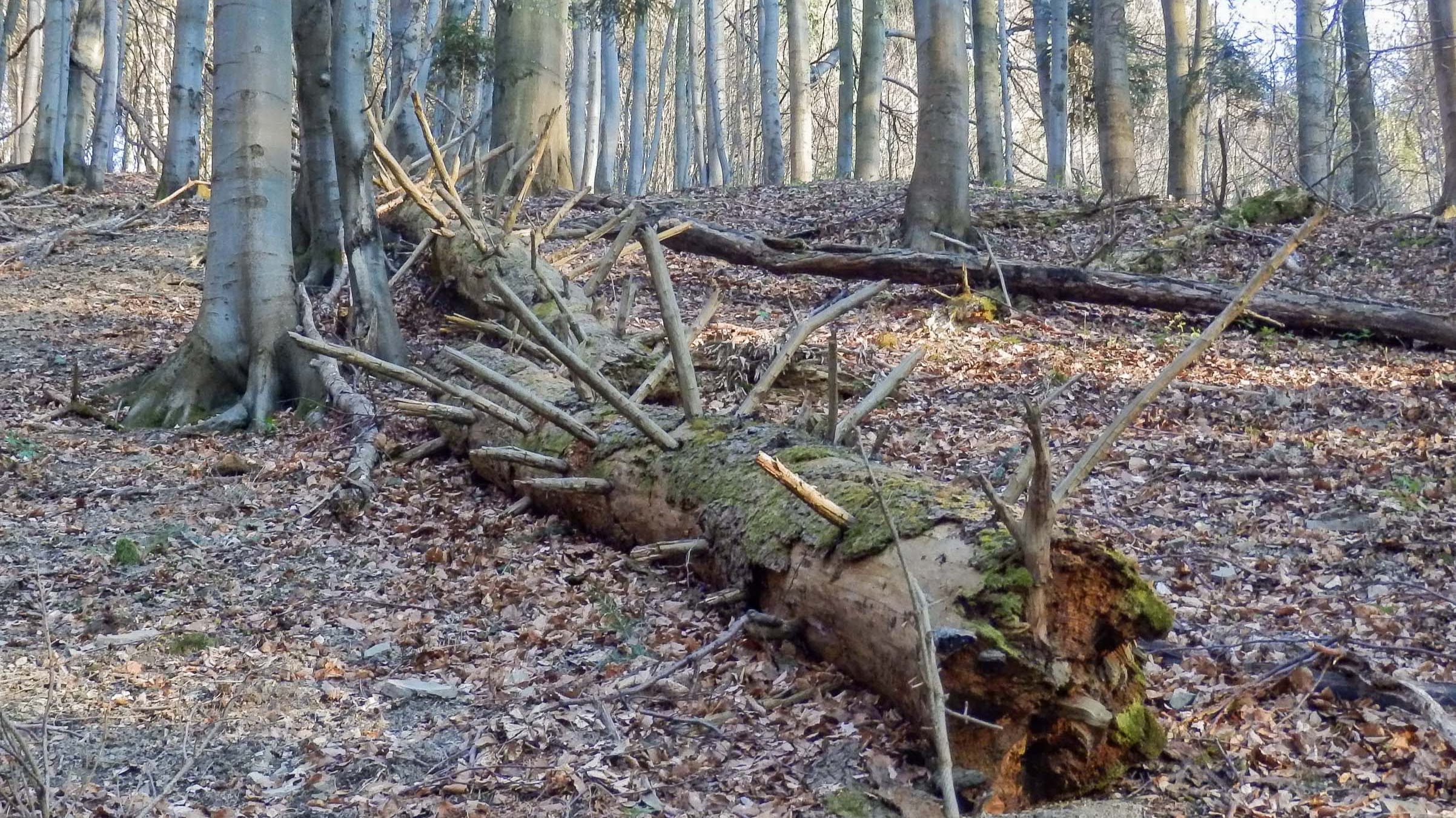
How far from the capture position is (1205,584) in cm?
463

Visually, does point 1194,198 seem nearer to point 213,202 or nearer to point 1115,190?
point 1115,190

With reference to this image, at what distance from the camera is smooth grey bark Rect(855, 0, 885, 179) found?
61.6ft

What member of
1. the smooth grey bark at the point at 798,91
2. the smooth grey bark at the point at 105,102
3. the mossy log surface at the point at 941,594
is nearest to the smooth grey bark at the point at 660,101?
the smooth grey bark at the point at 798,91

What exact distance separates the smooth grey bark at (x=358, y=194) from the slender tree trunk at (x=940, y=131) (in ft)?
16.6

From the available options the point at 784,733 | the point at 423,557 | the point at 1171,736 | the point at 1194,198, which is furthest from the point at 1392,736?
the point at 1194,198

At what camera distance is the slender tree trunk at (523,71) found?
45.1 feet

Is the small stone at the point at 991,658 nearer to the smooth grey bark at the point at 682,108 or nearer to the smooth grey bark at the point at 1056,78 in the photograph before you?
the smooth grey bark at the point at 1056,78

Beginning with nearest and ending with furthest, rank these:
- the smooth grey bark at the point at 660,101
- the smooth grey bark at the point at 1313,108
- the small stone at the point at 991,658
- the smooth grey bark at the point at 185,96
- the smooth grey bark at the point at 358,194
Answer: the small stone at the point at 991,658
the smooth grey bark at the point at 358,194
the smooth grey bark at the point at 185,96
the smooth grey bark at the point at 1313,108
the smooth grey bark at the point at 660,101

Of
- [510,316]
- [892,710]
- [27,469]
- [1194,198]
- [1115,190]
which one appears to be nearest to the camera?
[892,710]

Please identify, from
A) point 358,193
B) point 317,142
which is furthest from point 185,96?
point 358,193

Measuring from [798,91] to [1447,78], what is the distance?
1160 cm

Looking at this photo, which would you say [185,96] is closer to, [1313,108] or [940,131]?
[940,131]

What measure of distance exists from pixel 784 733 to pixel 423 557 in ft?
8.58

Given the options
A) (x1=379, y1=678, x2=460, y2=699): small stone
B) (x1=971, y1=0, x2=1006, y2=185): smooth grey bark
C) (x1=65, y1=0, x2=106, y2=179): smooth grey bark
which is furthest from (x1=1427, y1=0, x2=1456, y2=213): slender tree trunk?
(x1=65, y1=0, x2=106, y2=179): smooth grey bark
